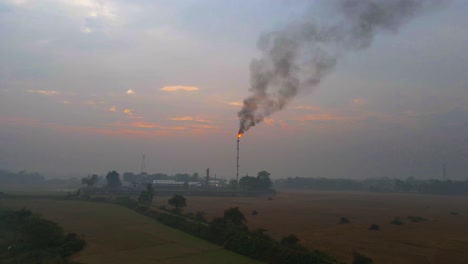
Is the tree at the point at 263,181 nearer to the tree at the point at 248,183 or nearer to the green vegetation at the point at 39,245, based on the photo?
the tree at the point at 248,183

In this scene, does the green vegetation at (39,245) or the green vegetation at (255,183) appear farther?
the green vegetation at (255,183)

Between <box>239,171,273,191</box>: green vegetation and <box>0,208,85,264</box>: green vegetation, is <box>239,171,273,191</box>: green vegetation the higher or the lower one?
the higher one

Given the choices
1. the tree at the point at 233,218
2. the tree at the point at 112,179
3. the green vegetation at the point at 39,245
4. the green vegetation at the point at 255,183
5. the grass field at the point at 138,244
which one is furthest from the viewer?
the green vegetation at the point at 255,183

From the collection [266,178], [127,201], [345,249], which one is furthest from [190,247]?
[266,178]

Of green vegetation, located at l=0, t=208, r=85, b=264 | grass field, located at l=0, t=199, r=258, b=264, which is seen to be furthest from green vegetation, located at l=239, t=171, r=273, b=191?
green vegetation, located at l=0, t=208, r=85, b=264

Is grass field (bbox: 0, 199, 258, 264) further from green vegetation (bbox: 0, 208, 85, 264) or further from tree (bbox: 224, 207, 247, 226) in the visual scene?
tree (bbox: 224, 207, 247, 226)

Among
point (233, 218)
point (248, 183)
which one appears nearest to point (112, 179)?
point (248, 183)

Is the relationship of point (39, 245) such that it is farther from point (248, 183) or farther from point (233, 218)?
point (248, 183)

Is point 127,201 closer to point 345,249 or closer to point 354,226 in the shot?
point 354,226

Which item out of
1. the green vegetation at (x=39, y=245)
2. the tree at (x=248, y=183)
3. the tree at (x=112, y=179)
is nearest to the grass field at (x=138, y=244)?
the green vegetation at (x=39, y=245)

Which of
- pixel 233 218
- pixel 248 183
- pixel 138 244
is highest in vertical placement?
pixel 248 183

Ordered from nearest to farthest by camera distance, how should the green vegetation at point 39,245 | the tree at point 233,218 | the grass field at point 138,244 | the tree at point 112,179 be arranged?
the grass field at point 138,244 → the green vegetation at point 39,245 → the tree at point 233,218 → the tree at point 112,179
